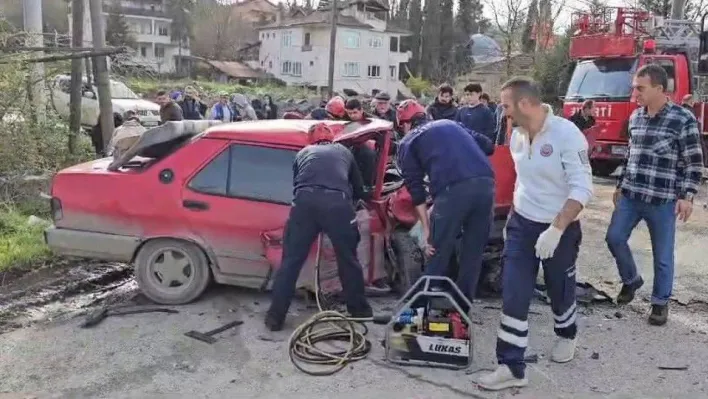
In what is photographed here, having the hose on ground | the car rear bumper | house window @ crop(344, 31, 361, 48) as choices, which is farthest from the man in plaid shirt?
house window @ crop(344, 31, 361, 48)

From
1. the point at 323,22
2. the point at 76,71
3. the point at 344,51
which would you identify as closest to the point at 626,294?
the point at 76,71

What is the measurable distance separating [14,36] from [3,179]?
188 cm

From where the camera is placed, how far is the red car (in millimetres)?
5426

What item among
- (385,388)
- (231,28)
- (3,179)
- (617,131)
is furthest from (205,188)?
(231,28)

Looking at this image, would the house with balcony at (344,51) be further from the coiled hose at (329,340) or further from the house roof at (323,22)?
the coiled hose at (329,340)

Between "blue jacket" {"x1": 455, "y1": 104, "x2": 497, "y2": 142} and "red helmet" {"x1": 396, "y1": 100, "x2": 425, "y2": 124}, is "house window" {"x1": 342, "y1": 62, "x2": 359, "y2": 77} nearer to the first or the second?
"blue jacket" {"x1": 455, "y1": 104, "x2": 497, "y2": 142}

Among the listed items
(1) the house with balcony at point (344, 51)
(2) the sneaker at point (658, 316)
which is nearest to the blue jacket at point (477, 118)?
(2) the sneaker at point (658, 316)

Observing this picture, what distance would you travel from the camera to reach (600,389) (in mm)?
4199

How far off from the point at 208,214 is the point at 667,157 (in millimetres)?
3273

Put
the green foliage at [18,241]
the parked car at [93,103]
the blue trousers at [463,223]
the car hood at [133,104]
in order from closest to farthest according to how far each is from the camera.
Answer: the blue trousers at [463,223] < the green foliage at [18,241] < the parked car at [93,103] < the car hood at [133,104]

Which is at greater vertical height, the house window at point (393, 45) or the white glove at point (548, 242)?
the house window at point (393, 45)

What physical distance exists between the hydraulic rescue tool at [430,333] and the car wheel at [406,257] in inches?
40.3

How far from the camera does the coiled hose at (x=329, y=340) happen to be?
4.48 meters

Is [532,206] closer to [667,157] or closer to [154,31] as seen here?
[667,157]
